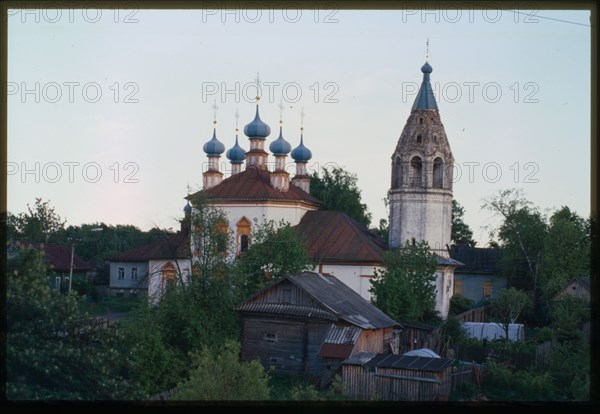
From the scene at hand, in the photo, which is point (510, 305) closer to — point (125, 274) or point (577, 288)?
point (577, 288)

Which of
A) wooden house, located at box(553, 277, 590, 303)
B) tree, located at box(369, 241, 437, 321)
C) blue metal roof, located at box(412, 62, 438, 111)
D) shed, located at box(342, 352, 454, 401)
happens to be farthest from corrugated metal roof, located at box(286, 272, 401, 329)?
blue metal roof, located at box(412, 62, 438, 111)

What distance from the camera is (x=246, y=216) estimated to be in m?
37.2

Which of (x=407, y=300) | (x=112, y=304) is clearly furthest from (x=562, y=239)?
(x=112, y=304)

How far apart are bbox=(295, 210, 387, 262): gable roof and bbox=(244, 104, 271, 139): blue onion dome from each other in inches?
227

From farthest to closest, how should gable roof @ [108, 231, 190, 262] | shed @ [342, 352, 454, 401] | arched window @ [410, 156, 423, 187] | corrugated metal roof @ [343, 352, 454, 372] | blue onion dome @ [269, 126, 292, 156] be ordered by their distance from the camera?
blue onion dome @ [269, 126, 292, 156] < gable roof @ [108, 231, 190, 262] < arched window @ [410, 156, 423, 187] < corrugated metal roof @ [343, 352, 454, 372] < shed @ [342, 352, 454, 401]

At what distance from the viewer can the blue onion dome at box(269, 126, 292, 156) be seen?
40.2 metres

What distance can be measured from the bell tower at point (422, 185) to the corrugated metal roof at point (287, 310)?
13688 millimetres

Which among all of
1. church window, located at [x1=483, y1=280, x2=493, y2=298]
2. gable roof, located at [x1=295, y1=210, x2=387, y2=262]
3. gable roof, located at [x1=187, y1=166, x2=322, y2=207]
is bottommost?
church window, located at [x1=483, y1=280, x2=493, y2=298]

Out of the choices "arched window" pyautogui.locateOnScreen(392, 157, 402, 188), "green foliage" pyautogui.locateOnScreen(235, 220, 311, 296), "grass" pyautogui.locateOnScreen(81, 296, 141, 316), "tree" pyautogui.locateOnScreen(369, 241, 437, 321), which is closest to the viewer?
"green foliage" pyautogui.locateOnScreen(235, 220, 311, 296)

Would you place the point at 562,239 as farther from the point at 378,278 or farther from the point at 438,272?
the point at 378,278

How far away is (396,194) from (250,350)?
48.8 feet

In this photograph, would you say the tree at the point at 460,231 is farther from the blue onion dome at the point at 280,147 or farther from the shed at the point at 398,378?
the shed at the point at 398,378

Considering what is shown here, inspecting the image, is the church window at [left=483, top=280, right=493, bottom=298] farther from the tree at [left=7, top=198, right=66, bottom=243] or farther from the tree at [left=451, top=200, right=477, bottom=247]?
the tree at [left=7, top=198, right=66, bottom=243]

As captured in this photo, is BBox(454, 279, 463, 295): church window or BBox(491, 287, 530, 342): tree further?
BBox(454, 279, 463, 295): church window
